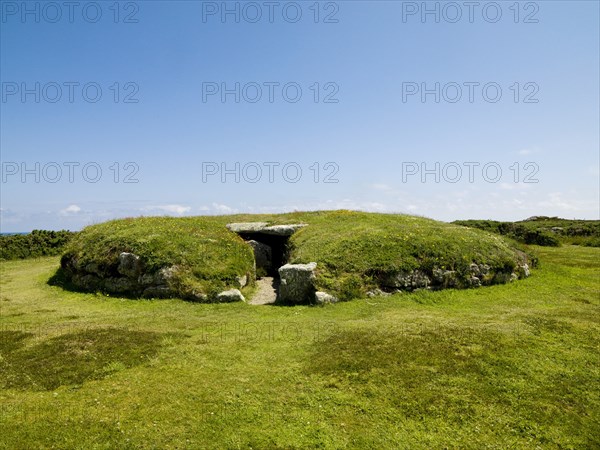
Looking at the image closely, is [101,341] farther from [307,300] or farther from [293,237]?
[293,237]

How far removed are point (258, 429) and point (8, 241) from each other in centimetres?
5306

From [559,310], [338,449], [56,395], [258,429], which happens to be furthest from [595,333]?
[56,395]

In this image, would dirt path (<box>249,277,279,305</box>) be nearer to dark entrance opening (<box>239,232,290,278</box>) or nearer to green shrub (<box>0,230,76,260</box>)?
dark entrance opening (<box>239,232,290,278</box>)

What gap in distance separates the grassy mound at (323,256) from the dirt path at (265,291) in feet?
4.51

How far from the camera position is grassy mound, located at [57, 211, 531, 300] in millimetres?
23578

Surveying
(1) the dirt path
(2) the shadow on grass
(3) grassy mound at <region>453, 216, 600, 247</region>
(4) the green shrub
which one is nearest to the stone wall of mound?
(1) the dirt path

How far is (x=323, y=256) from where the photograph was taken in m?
24.9

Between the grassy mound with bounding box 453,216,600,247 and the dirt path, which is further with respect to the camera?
the grassy mound with bounding box 453,216,600,247

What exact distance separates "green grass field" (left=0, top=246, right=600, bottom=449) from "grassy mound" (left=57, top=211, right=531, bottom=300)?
305 cm

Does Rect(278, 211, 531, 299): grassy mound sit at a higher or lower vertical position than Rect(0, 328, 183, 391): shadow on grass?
higher

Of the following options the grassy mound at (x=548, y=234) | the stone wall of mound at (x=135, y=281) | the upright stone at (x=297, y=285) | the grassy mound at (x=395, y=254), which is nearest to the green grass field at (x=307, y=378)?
the upright stone at (x=297, y=285)

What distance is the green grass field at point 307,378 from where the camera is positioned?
9375 millimetres

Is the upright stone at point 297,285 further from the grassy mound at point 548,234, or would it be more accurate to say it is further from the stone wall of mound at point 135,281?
the grassy mound at point 548,234

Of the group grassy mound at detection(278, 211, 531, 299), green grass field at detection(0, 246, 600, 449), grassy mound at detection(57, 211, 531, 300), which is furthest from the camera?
grassy mound at detection(57, 211, 531, 300)
